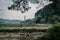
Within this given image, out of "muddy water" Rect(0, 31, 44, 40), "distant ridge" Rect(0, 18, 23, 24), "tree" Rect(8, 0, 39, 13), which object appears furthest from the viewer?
"tree" Rect(8, 0, 39, 13)

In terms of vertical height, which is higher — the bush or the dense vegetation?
the dense vegetation

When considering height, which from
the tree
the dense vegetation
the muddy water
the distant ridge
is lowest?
the muddy water

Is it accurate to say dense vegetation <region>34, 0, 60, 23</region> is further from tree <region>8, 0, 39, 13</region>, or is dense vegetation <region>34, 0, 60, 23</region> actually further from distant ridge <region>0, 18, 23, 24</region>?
distant ridge <region>0, 18, 23, 24</region>

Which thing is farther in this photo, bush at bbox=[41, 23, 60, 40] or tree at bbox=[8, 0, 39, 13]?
tree at bbox=[8, 0, 39, 13]

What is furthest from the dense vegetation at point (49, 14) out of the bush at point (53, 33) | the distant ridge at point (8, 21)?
the distant ridge at point (8, 21)

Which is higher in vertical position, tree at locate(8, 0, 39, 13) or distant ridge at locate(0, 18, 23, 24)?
tree at locate(8, 0, 39, 13)

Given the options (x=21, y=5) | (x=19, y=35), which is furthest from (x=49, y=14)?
(x=19, y=35)

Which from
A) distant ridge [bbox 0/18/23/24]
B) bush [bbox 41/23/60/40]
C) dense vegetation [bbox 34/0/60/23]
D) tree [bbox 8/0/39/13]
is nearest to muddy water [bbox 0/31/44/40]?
bush [bbox 41/23/60/40]

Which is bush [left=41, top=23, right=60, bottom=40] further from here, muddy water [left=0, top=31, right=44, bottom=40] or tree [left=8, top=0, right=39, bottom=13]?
tree [left=8, top=0, right=39, bottom=13]

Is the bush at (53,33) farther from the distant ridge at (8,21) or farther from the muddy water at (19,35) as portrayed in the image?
the distant ridge at (8,21)

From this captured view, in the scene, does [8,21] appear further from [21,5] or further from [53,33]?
[53,33]

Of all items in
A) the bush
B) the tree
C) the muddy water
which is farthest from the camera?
the tree

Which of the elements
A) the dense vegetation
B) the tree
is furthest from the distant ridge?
the dense vegetation

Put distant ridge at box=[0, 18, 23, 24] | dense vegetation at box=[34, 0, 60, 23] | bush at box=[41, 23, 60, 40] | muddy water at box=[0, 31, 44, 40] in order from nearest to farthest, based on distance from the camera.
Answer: bush at box=[41, 23, 60, 40], muddy water at box=[0, 31, 44, 40], distant ridge at box=[0, 18, 23, 24], dense vegetation at box=[34, 0, 60, 23]
